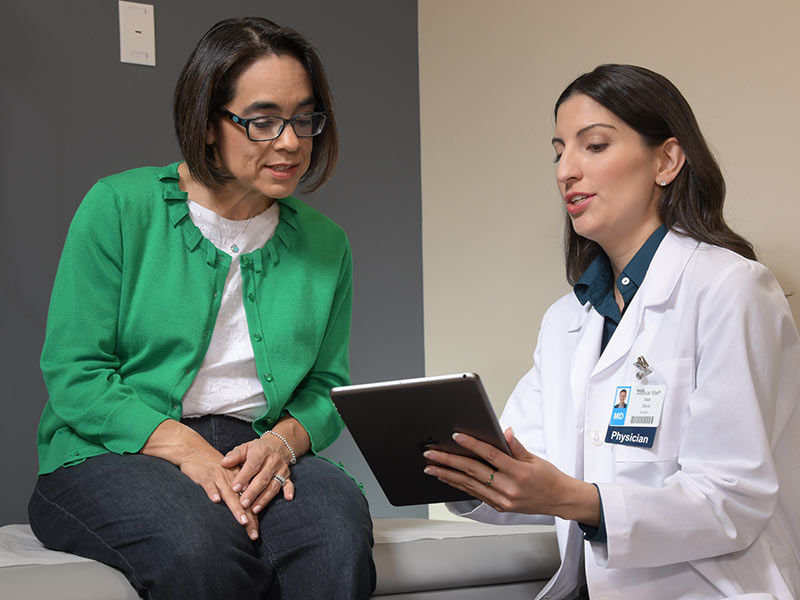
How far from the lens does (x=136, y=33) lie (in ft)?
7.59

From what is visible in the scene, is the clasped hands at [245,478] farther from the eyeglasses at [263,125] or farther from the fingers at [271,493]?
the eyeglasses at [263,125]

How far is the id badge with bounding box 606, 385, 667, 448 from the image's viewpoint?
140 centimetres

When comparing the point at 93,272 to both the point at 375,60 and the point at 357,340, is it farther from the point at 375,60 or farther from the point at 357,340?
the point at 375,60

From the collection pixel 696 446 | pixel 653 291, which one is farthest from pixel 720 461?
pixel 653 291

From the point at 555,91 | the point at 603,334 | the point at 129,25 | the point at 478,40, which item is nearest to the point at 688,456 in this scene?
the point at 603,334

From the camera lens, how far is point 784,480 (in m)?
1.41

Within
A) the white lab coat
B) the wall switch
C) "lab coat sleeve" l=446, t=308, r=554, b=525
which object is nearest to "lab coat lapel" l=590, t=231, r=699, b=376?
the white lab coat

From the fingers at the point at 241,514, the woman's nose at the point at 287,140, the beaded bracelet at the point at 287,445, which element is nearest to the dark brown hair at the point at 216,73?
the woman's nose at the point at 287,140

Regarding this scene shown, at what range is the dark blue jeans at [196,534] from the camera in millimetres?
1261

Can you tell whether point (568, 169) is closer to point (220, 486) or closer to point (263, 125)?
point (263, 125)

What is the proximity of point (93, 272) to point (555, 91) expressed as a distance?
1257mm

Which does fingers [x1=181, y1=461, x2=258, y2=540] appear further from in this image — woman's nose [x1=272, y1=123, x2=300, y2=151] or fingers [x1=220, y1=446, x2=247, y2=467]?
woman's nose [x1=272, y1=123, x2=300, y2=151]

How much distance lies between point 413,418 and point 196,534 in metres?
0.34

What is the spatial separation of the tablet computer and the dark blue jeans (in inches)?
5.1
